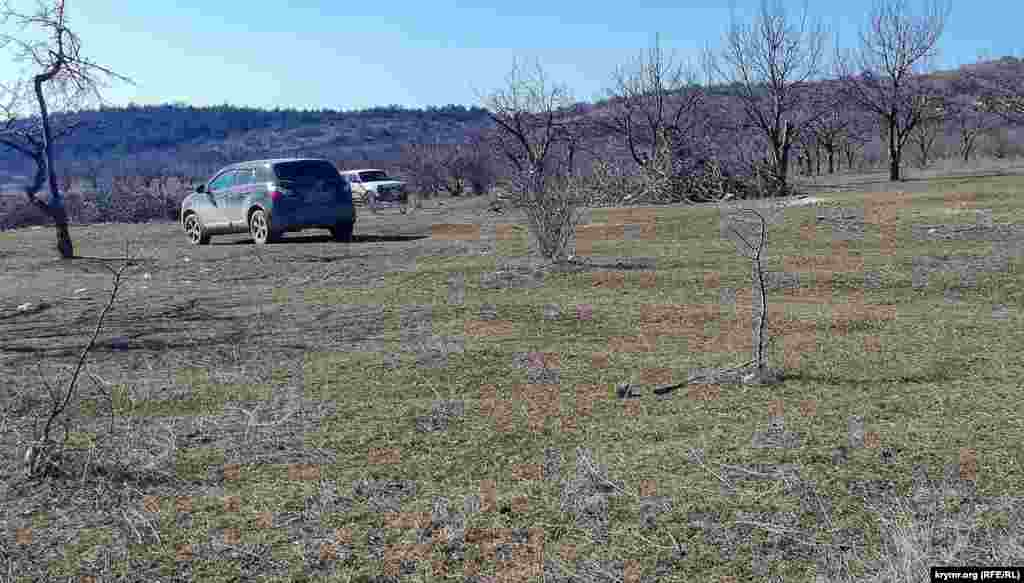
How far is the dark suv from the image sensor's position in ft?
49.5

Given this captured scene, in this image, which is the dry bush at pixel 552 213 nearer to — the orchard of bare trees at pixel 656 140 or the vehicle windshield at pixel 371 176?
the orchard of bare trees at pixel 656 140

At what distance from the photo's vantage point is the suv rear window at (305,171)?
49.8ft

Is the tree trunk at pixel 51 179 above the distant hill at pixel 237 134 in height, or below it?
below

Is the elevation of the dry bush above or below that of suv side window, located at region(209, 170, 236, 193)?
below

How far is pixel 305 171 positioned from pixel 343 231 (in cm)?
128

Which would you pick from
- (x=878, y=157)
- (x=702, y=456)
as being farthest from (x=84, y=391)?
(x=878, y=157)

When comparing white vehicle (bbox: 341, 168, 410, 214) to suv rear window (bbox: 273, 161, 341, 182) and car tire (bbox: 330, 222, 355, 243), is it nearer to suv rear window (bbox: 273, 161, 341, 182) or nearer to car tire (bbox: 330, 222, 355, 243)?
car tire (bbox: 330, 222, 355, 243)

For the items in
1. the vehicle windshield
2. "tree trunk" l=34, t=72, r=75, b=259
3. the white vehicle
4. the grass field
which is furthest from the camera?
the vehicle windshield

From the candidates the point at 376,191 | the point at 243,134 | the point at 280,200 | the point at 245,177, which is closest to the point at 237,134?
the point at 243,134

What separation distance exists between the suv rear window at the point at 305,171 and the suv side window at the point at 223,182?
1401 mm

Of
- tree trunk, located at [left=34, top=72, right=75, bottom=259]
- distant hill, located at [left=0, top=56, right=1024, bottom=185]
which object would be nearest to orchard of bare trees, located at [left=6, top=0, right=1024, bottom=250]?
tree trunk, located at [left=34, top=72, right=75, bottom=259]

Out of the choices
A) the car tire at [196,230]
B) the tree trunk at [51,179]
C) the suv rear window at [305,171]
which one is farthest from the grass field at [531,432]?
the car tire at [196,230]

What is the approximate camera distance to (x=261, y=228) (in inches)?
606

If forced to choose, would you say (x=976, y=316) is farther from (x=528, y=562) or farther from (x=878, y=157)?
(x=878, y=157)
